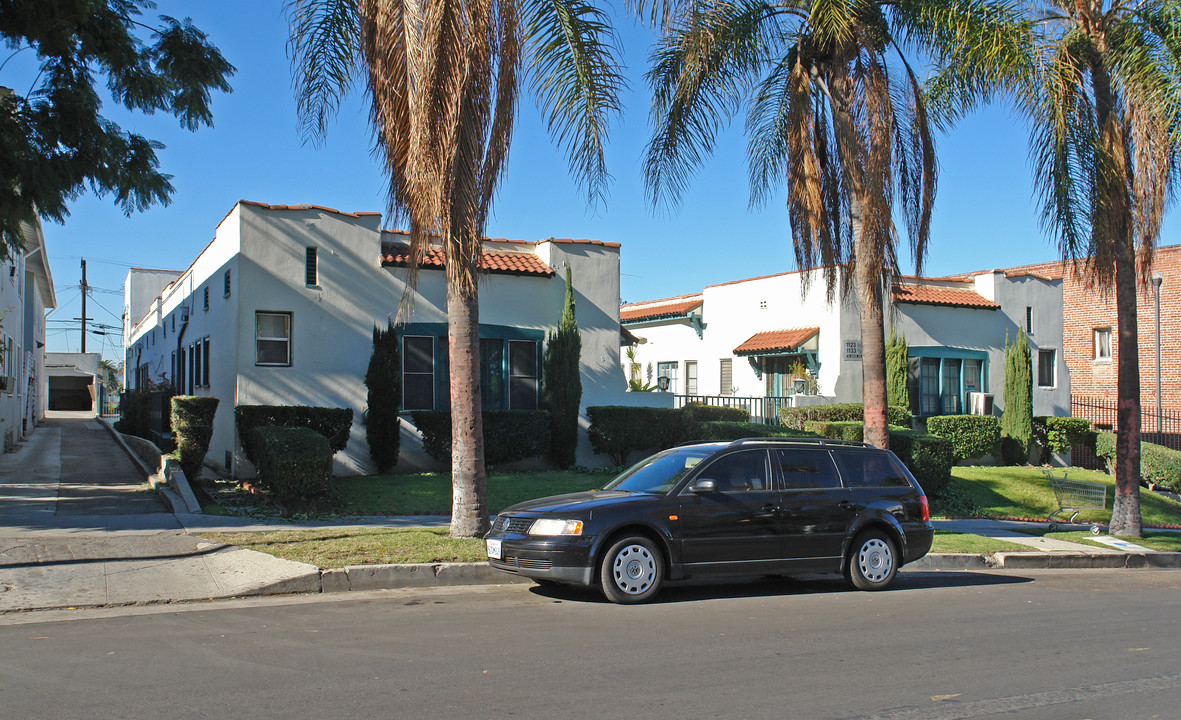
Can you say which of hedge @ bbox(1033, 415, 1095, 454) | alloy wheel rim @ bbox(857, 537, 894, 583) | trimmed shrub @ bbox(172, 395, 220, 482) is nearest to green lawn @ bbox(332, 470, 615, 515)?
trimmed shrub @ bbox(172, 395, 220, 482)

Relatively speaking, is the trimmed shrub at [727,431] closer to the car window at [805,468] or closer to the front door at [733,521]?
the car window at [805,468]

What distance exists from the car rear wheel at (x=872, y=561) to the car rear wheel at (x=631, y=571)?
7.81 ft

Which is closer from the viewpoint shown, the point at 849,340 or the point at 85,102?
the point at 85,102

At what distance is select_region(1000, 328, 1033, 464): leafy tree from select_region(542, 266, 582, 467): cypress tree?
43.6ft

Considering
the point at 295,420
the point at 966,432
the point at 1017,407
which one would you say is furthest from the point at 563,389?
the point at 1017,407

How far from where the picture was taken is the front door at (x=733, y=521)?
28.8ft

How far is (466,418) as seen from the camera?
1093cm

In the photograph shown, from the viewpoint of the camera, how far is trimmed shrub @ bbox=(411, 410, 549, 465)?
58.1 feet

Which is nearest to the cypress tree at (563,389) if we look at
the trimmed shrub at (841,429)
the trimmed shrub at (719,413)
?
the trimmed shrub at (719,413)

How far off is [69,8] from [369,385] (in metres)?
7.82

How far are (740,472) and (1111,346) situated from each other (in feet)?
106

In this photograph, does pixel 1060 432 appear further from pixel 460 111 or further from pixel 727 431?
pixel 460 111

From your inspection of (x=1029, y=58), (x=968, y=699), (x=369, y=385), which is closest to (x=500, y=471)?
(x=369, y=385)

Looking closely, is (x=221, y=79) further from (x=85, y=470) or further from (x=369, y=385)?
(x=85, y=470)
